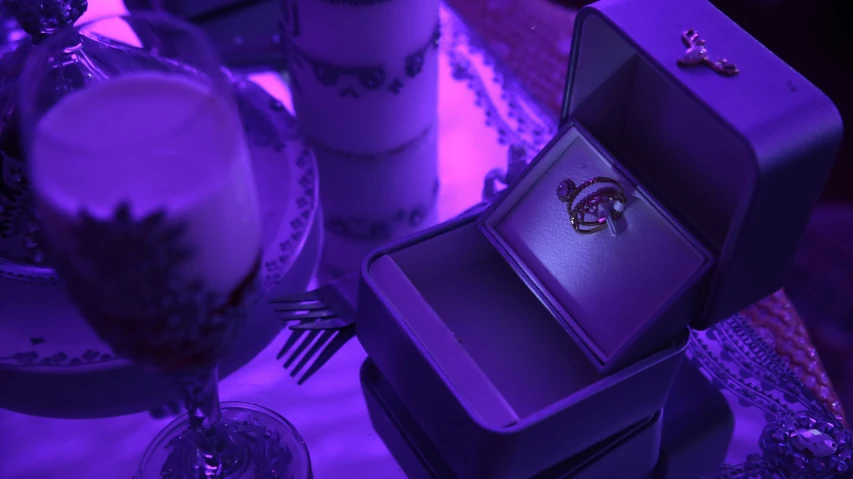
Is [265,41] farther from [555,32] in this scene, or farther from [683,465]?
[683,465]

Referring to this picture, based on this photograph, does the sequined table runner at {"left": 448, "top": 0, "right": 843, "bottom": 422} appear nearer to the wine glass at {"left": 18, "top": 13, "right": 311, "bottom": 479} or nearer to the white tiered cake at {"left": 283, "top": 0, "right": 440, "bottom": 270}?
the white tiered cake at {"left": 283, "top": 0, "right": 440, "bottom": 270}

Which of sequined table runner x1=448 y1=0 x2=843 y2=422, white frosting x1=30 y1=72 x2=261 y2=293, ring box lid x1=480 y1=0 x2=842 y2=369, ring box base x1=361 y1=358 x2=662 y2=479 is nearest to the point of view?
white frosting x1=30 y1=72 x2=261 y2=293

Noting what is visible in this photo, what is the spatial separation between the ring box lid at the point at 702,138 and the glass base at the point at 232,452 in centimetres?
30

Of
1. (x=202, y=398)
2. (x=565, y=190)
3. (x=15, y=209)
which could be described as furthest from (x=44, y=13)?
(x=565, y=190)

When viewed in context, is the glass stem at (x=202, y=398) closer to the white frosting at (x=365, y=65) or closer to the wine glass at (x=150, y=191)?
the wine glass at (x=150, y=191)

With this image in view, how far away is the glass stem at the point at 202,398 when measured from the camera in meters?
0.66

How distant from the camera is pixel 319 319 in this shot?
2.73 feet

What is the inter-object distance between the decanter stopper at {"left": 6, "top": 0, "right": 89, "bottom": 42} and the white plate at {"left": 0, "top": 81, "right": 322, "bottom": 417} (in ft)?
0.84

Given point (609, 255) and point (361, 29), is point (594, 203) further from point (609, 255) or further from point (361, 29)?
point (361, 29)

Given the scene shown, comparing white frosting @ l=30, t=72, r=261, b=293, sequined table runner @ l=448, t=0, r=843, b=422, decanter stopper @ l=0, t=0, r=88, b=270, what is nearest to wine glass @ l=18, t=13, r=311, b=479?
white frosting @ l=30, t=72, r=261, b=293

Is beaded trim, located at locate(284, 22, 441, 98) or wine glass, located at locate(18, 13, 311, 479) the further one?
beaded trim, located at locate(284, 22, 441, 98)

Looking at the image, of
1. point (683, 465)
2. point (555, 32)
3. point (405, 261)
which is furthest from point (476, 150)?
point (683, 465)

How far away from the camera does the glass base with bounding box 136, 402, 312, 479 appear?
0.77 meters

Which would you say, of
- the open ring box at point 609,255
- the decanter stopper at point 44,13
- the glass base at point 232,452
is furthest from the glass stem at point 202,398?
the decanter stopper at point 44,13
